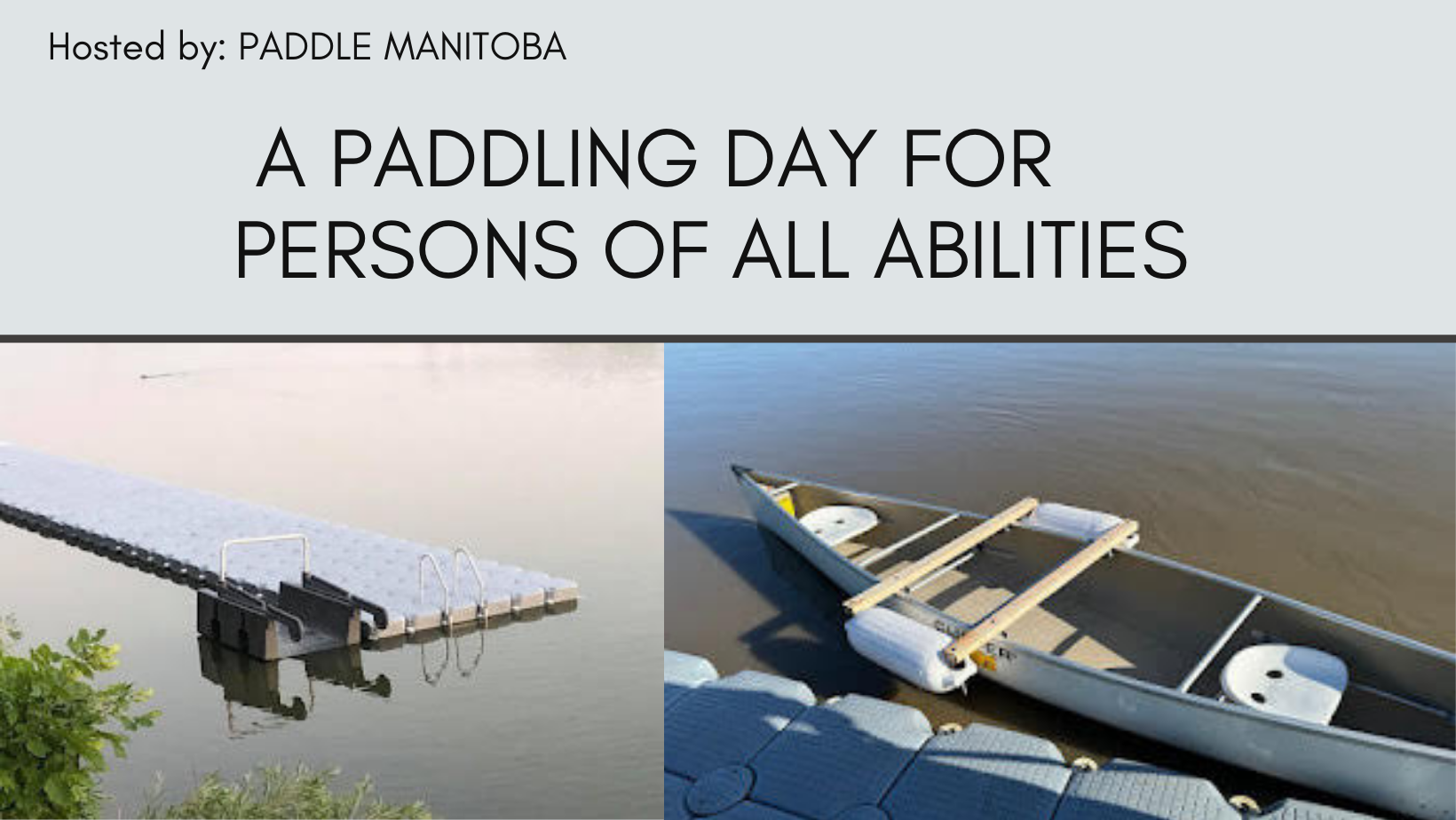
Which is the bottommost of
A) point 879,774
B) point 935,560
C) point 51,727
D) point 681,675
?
point 879,774

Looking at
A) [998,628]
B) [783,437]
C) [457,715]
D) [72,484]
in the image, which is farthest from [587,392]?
[998,628]

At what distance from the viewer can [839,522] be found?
955 cm

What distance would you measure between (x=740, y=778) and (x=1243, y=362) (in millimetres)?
10539

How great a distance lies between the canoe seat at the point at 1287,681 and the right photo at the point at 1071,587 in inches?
0.8

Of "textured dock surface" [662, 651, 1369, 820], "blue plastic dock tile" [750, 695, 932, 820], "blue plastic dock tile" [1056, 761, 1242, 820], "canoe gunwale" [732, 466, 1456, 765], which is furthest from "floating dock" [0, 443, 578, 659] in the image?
"blue plastic dock tile" [1056, 761, 1242, 820]

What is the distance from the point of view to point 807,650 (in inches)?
315

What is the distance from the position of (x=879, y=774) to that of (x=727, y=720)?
101cm

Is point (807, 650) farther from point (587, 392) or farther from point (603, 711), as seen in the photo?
point (587, 392)

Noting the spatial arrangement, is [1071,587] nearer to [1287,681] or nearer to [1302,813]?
[1287,681]

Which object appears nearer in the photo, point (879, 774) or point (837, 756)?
point (879, 774)

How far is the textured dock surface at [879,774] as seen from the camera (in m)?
5.04

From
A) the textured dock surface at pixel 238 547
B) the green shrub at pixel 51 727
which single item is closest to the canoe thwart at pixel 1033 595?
the green shrub at pixel 51 727

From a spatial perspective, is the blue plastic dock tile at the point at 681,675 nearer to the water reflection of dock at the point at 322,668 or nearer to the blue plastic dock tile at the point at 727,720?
the blue plastic dock tile at the point at 727,720

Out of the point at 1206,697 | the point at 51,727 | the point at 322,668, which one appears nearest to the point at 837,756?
the point at 1206,697
